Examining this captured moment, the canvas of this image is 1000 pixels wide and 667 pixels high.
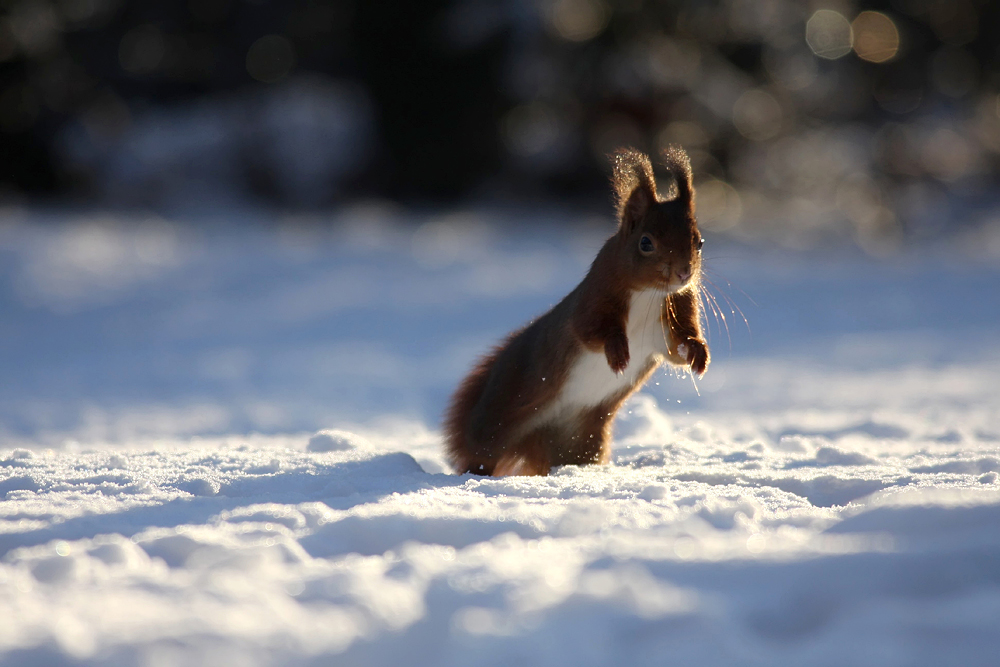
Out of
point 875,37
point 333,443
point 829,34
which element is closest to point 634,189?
point 333,443

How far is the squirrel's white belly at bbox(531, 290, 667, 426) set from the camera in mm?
3441

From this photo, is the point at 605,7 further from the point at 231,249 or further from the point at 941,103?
the point at 941,103

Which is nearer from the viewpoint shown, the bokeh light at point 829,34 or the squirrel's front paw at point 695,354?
the squirrel's front paw at point 695,354

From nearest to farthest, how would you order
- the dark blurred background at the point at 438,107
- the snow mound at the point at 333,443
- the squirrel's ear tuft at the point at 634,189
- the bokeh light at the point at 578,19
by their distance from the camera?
the squirrel's ear tuft at the point at 634,189, the snow mound at the point at 333,443, the bokeh light at the point at 578,19, the dark blurred background at the point at 438,107

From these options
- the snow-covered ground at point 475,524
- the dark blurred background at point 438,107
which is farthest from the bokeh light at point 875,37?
the snow-covered ground at point 475,524

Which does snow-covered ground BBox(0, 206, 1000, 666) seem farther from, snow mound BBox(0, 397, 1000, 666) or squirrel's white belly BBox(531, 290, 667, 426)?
squirrel's white belly BBox(531, 290, 667, 426)

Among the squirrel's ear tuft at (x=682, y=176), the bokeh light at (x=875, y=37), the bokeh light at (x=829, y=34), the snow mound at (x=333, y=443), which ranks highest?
the bokeh light at (x=875, y=37)

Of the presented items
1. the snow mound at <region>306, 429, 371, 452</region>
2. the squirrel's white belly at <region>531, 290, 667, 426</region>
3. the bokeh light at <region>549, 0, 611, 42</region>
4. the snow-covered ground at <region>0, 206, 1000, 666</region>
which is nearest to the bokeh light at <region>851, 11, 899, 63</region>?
the bokeh light at <region>549, 0, 611, 42</region>

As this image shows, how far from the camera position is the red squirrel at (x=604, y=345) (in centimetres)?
332

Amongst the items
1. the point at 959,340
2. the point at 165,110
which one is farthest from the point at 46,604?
the point at 165,110

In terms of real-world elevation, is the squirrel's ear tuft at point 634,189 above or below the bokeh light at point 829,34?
below

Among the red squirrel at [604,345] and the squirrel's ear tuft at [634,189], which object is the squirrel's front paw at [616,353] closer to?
the red squirrel at [604,345]

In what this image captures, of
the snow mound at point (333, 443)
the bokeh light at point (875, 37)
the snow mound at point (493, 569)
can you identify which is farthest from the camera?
the bokeh light at point (875, 37)

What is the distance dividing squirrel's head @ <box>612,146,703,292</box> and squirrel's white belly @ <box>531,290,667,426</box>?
0.14 m
